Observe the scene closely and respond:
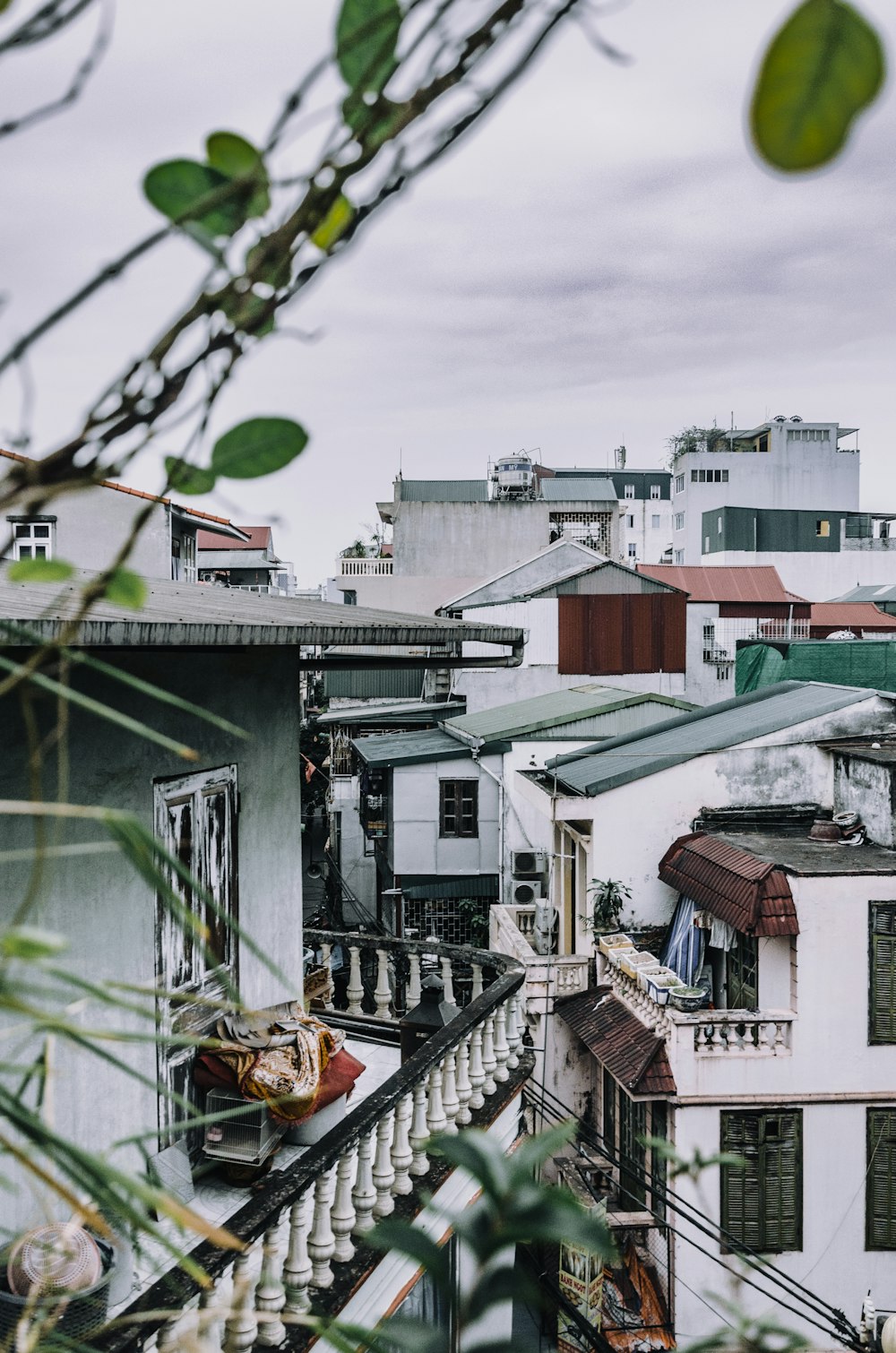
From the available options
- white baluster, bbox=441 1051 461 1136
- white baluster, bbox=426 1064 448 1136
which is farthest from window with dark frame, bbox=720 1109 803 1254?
white baluster, bbox=426 1064 448 1136

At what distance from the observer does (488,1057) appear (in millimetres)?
6699

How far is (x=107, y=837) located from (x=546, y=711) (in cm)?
1714

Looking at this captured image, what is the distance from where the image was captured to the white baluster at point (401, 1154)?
5223 millimetres

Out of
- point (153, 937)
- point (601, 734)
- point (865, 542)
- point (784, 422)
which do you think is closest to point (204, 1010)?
point (153, 937)

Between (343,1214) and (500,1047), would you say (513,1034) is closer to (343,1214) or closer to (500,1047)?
(500,1047)

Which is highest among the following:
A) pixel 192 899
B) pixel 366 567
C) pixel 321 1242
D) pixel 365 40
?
pixel 366 567

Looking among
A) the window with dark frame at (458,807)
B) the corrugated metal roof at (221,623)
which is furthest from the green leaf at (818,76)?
the window with dark frame at (458,807)

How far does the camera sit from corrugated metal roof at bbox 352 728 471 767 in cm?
1997

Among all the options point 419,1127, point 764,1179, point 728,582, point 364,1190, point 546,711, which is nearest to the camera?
point 364,1190

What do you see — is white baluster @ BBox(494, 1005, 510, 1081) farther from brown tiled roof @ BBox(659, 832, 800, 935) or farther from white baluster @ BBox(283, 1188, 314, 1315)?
brown tiled roof @ BBox(659, 832, 800, 935)

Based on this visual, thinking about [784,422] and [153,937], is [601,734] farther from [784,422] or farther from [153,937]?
[784,422]

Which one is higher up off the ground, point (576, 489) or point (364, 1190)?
point (576, 489)

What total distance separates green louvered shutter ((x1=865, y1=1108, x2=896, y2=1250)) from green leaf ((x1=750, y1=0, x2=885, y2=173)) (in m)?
14.0

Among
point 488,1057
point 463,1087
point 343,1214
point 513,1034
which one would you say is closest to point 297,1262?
point 343,1214
